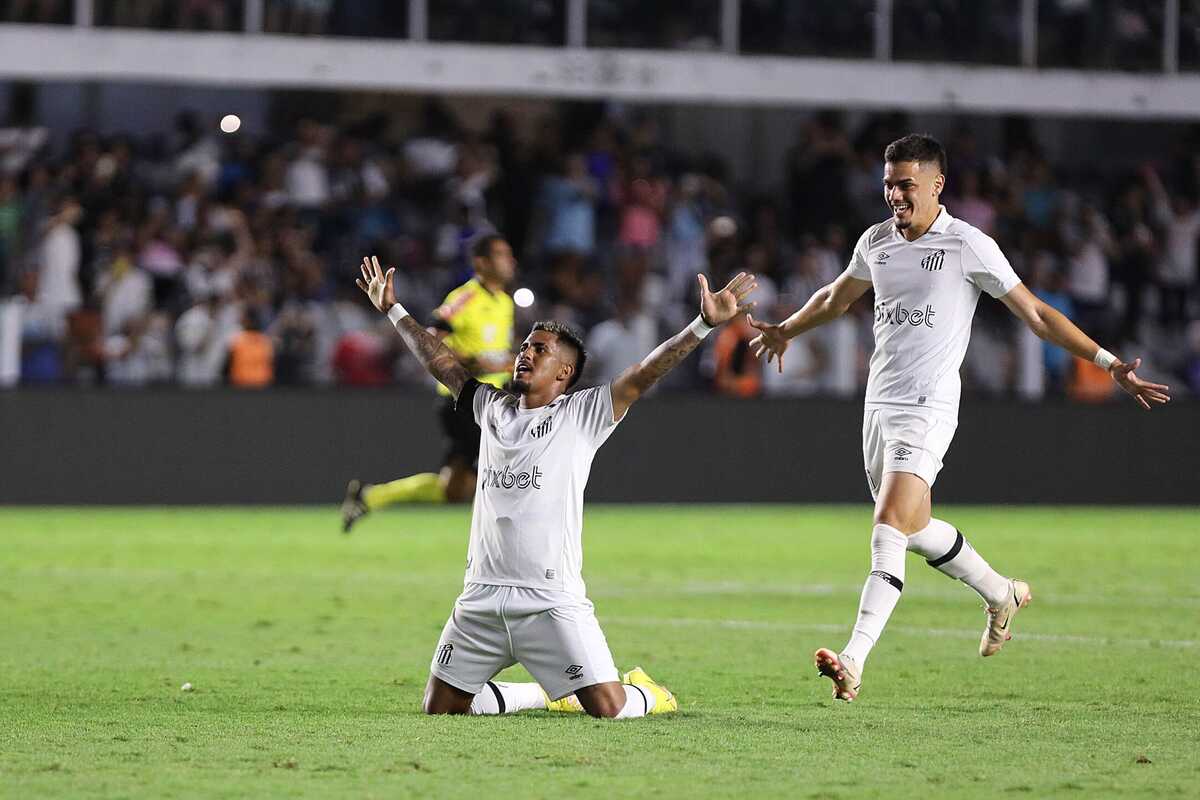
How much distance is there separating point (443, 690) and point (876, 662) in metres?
2.63

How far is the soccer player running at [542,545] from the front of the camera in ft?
24.5

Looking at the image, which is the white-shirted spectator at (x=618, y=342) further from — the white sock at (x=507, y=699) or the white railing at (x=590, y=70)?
the white sock at (x=507, y=699)

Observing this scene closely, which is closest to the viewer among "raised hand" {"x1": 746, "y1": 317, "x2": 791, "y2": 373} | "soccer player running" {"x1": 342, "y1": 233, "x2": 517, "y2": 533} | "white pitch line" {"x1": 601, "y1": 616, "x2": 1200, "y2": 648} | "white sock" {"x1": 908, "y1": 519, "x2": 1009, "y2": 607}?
"white sock" {"x1": 908, "y1": 519, "x2": 1009, "y2": 607}

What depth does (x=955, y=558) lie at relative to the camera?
8320 millimetres

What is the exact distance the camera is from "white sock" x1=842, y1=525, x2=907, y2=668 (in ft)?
25.0

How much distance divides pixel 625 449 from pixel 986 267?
44.8 feet

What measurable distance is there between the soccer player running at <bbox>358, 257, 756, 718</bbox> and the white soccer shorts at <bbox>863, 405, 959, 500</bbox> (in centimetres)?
100

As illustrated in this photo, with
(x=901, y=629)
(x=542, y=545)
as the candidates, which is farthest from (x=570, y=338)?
(x=901, y=629)

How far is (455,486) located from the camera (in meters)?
15.0

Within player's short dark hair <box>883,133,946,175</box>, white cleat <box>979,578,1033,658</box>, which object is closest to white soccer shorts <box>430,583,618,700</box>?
white cleat <box>979,578,1033,658</box>

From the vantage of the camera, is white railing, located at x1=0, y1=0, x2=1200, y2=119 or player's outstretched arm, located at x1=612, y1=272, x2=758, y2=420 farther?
white railing, located at x1=0, y1=0, x2=1200, y2=119

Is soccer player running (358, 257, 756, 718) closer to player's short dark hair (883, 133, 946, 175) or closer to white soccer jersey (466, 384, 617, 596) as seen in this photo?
white soccer jersey (466, 384, 617, 596)

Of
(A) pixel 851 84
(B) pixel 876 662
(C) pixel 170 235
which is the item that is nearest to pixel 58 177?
(C) pixel 170 235

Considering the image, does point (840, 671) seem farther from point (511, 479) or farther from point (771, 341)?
point (771, 341)
